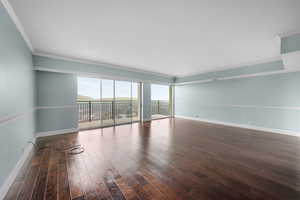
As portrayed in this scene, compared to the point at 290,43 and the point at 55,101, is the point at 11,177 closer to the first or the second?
the point at 55,101

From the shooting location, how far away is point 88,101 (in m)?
5.66

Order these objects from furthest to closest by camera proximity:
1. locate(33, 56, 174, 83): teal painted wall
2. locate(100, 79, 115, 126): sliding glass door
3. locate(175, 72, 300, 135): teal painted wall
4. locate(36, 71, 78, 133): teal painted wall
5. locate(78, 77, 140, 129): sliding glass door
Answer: locate(100, 79, 115, 126): sliding glass door → locate(78, 77, 140, 129): sliding glass door → locate(175, 72, 300, 135): teal painted wall → locate(36, 71, 78, 133): teal painted wall → locate(33, 56, 174, 83): teal painted wall

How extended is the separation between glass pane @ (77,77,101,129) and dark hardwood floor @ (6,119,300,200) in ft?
7.30

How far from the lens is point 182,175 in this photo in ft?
6.40

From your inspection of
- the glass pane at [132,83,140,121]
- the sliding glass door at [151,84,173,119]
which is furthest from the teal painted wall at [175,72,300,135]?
the glass pane at [132,83,140,121]

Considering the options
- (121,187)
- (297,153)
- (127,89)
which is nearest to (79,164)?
(121,187)

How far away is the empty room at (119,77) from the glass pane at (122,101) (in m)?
0.61

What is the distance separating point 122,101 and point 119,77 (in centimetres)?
128

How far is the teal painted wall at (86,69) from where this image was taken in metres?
3.63

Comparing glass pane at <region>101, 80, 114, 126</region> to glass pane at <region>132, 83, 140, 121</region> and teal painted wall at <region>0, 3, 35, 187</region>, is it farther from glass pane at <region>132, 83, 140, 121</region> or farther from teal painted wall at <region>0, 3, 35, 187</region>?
teal painted wall at <region>0, 3, 35, 187</region>

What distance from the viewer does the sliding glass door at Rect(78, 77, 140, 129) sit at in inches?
199

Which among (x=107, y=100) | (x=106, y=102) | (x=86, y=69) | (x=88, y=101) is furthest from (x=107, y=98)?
(x=86, y=69)

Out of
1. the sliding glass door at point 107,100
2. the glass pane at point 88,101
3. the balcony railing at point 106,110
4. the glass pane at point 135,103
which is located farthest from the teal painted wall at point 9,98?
the glass pane at point 135,103

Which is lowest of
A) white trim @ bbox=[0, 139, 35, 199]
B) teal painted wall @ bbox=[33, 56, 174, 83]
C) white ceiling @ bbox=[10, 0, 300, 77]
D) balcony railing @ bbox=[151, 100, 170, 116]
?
white trim @ bbox=[0, 139, 35, 199]
